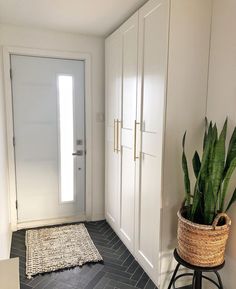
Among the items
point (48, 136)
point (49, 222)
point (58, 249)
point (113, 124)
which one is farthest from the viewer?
point (49, 222)

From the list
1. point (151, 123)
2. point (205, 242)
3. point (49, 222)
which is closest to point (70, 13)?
point (151, 123)

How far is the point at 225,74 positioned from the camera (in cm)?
170

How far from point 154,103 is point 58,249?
5.86 ft

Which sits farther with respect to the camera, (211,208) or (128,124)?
(128,124)

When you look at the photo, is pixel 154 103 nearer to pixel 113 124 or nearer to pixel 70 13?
pixel 113 124

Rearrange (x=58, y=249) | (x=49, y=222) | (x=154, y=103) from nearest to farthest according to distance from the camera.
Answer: (x=154, y=103) < (x=58, y=249) < (x=49, y=222)

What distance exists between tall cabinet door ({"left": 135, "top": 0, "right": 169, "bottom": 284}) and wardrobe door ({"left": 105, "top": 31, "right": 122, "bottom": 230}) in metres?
0.54

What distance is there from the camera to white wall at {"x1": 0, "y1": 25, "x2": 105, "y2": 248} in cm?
273

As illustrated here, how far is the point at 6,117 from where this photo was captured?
279 centimetres

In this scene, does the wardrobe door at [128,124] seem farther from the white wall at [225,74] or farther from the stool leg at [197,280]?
the stool leg at [197,280]

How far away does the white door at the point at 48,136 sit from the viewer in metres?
2.87

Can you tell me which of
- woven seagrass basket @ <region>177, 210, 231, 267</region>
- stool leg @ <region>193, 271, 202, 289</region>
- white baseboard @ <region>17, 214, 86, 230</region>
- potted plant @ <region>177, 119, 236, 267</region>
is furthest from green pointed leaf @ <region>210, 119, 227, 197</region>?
white baseboard @ <region>17, 214, 86, 230</region>

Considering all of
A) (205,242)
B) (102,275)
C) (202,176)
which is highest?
(202,176)

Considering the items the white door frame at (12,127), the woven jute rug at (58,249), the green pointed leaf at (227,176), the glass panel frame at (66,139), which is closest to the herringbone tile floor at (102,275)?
the woven jute rug at (58,249)
